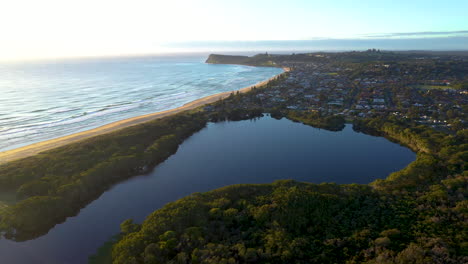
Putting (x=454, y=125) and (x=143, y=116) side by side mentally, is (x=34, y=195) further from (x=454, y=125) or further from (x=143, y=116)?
(x=454, y=125)

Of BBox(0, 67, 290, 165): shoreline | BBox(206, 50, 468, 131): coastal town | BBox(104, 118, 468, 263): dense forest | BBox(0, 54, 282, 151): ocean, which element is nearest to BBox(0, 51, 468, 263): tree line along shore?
BBox(104, 118, 468, 263): dense forest

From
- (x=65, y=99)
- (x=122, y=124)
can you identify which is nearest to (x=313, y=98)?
(x=122, y=124)

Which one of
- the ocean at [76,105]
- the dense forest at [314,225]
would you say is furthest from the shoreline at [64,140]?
the dense forest at [314,225]

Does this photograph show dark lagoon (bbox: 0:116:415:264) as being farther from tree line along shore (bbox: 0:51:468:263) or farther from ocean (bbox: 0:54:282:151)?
ocean (bbox: 0:54:282:151)

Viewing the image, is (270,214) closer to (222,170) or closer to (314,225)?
(314,225)

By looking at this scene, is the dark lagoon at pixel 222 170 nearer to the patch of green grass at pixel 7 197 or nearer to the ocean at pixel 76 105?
the patch of green grass at pixel 7 197

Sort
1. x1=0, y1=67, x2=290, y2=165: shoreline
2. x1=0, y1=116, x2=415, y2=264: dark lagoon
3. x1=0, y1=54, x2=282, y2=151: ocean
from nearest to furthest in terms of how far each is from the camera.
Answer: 1. x1=0, y1=116, x2=415, y2=264: dark lagoon
2. x1=0, y1=67, x2=290, y2=165: shoreline
3. x1=0, y1=54, x2=282, y2=151: ocean
